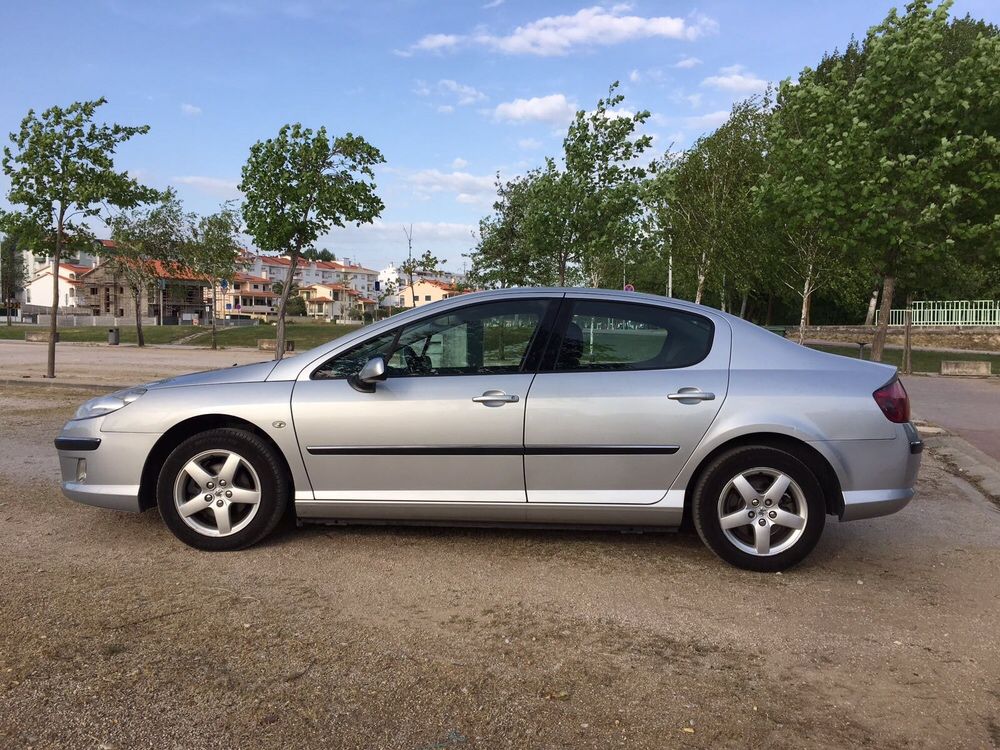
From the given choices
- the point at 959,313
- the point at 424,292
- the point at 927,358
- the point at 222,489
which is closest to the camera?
the point at 222,489

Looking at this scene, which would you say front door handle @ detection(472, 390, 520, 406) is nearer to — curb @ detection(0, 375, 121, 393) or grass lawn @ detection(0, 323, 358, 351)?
curb @ detection(0, 375, 121, 393)

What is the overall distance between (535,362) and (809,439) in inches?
59.2

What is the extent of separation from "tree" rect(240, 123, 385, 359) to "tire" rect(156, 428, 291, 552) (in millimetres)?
12239

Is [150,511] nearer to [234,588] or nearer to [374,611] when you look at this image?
[234,588]

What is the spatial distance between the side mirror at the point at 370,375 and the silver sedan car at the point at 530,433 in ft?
0.03

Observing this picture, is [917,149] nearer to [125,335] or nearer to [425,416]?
[425,416]

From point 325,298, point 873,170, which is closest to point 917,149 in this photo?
point 873,170

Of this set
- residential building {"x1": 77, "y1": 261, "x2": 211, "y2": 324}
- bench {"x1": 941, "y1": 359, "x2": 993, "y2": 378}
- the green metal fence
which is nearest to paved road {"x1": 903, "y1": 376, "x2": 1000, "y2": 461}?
bench {"x1": 941, "y1": 359, "x2": 993, "y2": 378}

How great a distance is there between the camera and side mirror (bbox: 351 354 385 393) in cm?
398

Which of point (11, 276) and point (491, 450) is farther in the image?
point (11, 276)

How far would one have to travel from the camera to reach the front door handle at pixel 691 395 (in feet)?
13.0

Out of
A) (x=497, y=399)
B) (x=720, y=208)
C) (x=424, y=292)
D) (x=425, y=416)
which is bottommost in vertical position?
(x=425, y=416)

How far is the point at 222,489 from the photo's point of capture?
419 cm

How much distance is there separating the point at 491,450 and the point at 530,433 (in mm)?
230
